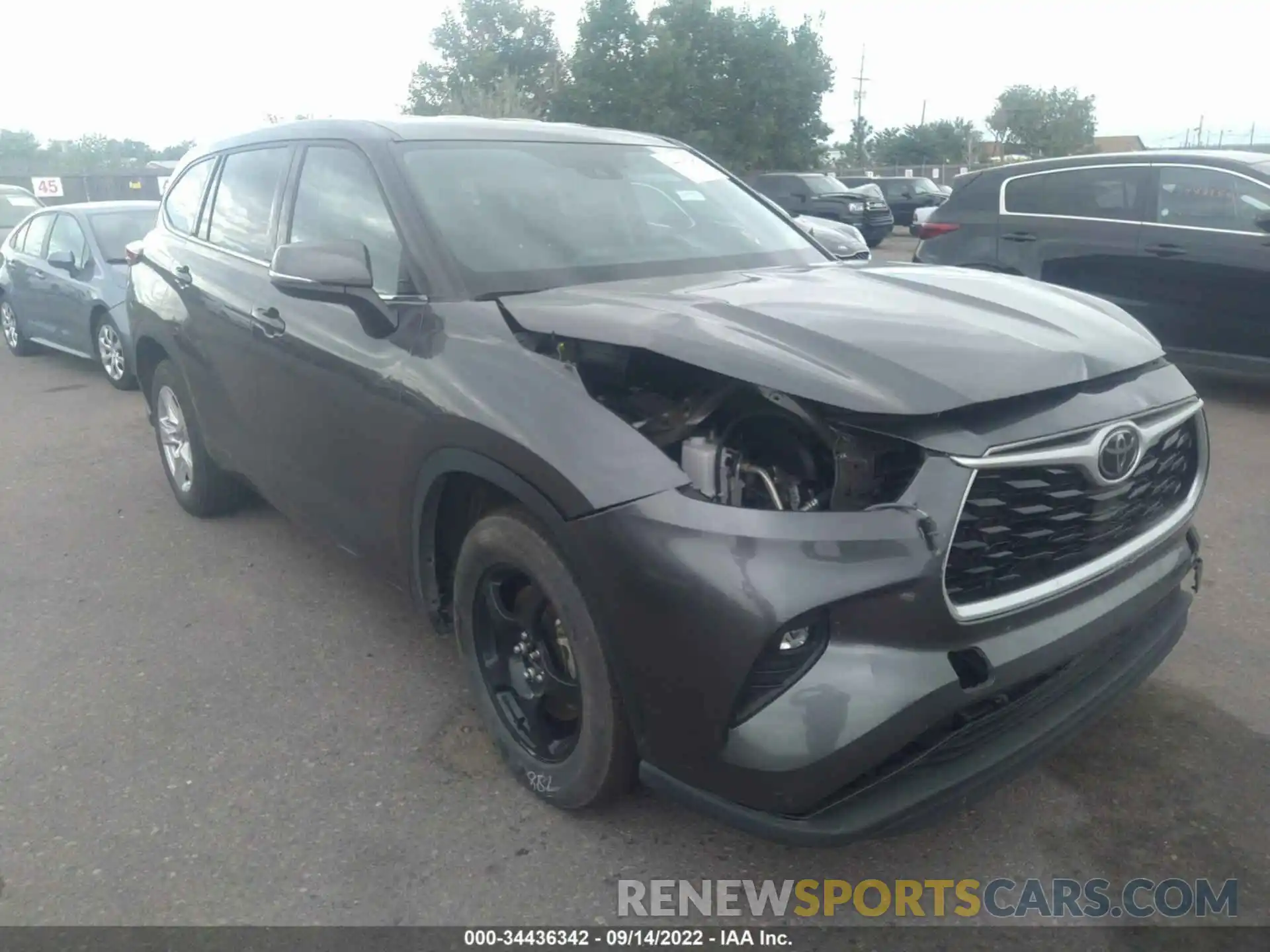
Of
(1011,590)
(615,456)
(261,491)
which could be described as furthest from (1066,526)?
(261,491)

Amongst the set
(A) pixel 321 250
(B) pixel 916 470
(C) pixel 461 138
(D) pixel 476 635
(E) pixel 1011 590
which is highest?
(C) pixel 461 138

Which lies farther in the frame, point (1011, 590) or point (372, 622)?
point (372, 622)

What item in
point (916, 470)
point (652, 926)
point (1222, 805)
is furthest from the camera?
point (1222, 805)

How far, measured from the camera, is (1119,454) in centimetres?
242

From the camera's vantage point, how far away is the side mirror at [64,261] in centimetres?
906

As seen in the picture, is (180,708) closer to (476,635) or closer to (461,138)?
(476,635)

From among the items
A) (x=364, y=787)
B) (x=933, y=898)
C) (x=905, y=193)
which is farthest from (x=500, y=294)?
(x=905, y=193)

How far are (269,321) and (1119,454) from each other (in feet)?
9.47

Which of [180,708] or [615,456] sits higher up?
[615,456]

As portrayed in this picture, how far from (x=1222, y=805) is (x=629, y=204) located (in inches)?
103

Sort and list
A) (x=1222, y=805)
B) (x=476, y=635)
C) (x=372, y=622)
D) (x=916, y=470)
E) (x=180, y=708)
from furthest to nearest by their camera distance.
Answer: (x=372, y=622), (x=180, y=708), (x=476, y=635), (x=1222, y=805), (x=916, y=470)

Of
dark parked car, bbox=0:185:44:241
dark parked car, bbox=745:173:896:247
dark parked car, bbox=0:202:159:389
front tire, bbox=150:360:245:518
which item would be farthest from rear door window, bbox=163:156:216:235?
dark parked car, bbox=745:173:896:247

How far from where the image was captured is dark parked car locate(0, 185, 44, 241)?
15172 millimetres

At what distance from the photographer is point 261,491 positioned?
4.33m
